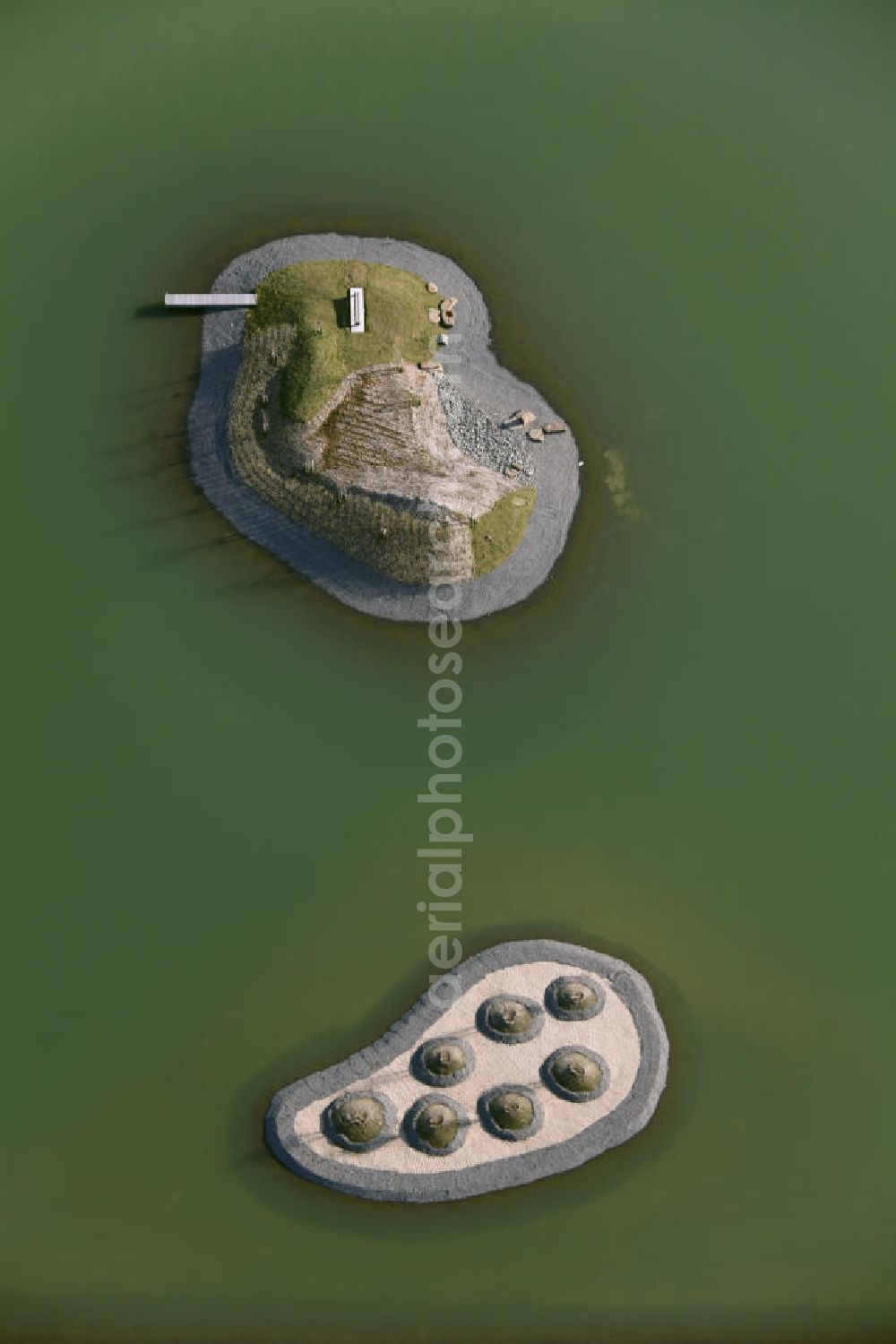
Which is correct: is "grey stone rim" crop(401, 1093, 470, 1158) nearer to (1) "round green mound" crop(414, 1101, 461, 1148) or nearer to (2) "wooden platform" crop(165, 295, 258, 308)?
(1) "round green mound" crop(414, 1101, 461, 1148)

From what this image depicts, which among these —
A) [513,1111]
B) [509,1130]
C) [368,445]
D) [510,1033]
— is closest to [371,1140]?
[509,1130]

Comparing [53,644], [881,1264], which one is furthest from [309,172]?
[881,1264]

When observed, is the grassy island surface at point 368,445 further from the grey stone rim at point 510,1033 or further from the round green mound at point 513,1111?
the round green mound at point 513,1111

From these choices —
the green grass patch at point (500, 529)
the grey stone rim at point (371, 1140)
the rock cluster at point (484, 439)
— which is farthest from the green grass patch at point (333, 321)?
the grey stone rim at point (371, 1140)

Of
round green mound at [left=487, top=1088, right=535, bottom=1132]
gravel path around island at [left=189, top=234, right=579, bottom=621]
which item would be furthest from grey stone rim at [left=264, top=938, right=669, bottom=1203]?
gravel path around island at [left=189, top=234, right=579, bottom=621]

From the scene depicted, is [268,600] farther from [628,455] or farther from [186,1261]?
[186,1261]

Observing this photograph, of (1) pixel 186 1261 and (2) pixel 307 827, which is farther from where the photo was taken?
(2) pixel 307 827

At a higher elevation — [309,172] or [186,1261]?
[309,172]
